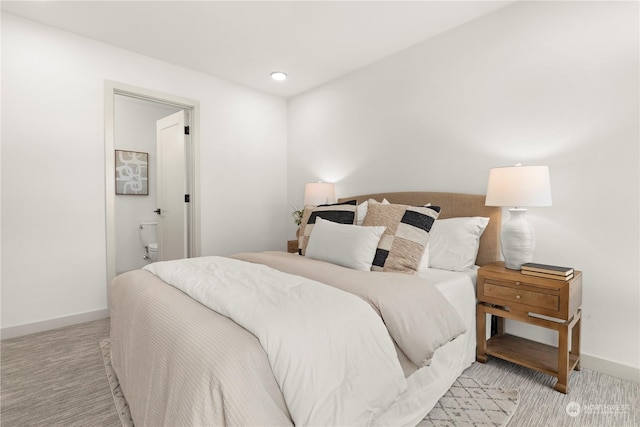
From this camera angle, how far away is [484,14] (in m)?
2.47

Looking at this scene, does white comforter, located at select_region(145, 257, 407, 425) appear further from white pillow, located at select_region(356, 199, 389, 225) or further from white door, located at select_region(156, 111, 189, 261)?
white door, located at select_region(156, 111, 189, 261)

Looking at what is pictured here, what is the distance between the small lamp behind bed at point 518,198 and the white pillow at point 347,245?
0.77 metres

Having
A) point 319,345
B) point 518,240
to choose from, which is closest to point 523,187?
point 518,240

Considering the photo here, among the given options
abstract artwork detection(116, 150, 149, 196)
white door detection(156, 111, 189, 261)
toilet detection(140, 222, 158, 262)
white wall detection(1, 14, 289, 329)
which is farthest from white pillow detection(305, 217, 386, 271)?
abstract artwork detection(116, 150, 149, 196)

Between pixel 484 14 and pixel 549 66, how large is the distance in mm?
685

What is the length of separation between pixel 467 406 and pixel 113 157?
3.40 meters

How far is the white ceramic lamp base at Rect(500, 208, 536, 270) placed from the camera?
6.57 ft

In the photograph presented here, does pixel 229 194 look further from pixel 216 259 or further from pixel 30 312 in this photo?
pixel 30 312

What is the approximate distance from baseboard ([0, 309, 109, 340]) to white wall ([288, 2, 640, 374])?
9.94ft

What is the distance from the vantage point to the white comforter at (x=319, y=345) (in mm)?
1041

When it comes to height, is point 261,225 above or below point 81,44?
below

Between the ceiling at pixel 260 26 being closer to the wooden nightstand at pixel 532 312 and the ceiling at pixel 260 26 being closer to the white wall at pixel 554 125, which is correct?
the white wall at pixel 554 125

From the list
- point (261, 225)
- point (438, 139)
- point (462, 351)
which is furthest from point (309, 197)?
point (462, 351)

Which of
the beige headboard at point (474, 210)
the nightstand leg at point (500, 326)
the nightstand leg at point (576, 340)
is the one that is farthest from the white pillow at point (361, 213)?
the nightstand leg at point (576, 340)
